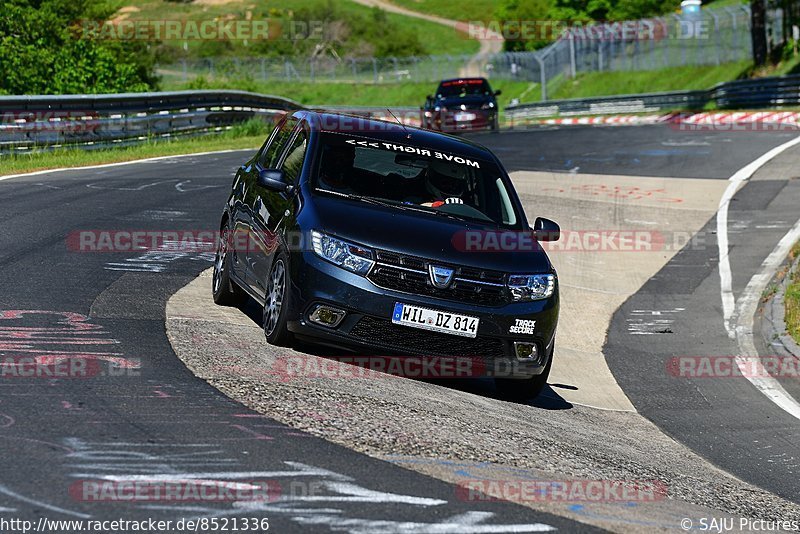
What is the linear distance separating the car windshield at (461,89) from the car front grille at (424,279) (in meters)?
27.8

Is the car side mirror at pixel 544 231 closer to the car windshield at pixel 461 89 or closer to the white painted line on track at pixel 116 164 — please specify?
the white painted line on track at pixel 116 164

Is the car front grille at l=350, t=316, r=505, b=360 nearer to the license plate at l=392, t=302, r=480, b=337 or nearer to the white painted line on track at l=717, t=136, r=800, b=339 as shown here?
the license plate at l=392, t=302, r=480, b=337

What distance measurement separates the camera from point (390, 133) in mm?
9719

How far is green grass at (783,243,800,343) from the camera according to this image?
505 inches

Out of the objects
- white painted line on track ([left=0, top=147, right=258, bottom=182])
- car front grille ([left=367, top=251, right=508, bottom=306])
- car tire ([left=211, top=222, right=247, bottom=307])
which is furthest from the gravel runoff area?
white painted line on track ([left=0, top=147, right=258, bottom=182])

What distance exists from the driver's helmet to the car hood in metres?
0.51

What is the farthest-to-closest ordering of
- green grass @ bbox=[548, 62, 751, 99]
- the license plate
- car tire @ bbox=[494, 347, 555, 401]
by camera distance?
1. green grass @ bbox=[548, 62, 751, 99]
2. car tire @ bbox=[494, 347, 555, 401]
3. the license plate

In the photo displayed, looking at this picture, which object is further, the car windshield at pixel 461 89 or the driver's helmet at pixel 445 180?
the car windshield at pixel 461 89

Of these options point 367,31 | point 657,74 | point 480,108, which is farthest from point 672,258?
point 367,31

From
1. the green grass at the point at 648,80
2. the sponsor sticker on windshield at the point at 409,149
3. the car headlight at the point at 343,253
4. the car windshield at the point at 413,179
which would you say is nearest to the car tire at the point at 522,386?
the car windshield at the point at 413,179

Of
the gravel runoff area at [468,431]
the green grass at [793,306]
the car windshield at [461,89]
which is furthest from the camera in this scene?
the car windshield at [461,89]

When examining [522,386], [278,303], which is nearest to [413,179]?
[278,303]

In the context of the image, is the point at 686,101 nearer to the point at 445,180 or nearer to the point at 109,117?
the point at 109,117

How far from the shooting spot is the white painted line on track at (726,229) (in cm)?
1422
